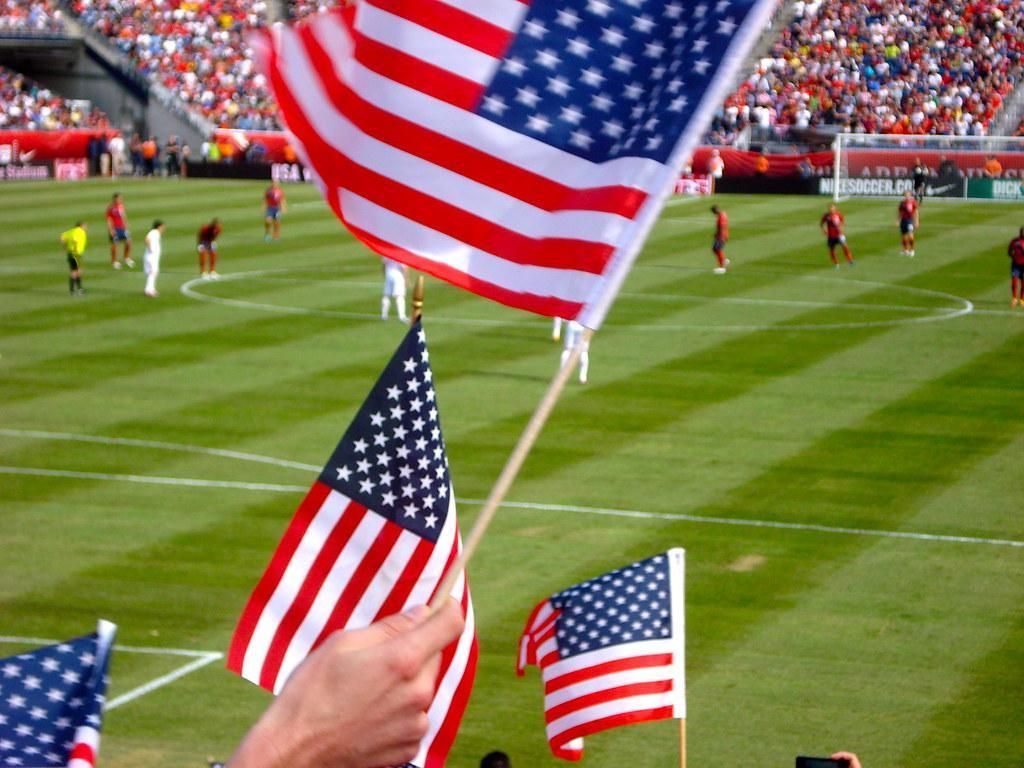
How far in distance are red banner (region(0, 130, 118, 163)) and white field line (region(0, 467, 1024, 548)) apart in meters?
51.8

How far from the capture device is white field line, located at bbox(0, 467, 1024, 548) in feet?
68.3

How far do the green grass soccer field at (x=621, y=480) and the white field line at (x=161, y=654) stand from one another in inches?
1.9

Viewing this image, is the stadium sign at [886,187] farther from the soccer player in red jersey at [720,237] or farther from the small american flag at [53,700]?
the small american flag at [53,700]

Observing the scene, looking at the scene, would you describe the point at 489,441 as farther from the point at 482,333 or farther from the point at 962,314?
the point at 962,314

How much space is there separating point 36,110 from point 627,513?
6291cm

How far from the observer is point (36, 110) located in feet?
258

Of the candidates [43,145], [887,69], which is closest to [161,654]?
[43,145]

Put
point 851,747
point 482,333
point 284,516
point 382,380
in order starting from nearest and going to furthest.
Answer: point 382,380 → point 851,747 → point 284,516 → point 482,333

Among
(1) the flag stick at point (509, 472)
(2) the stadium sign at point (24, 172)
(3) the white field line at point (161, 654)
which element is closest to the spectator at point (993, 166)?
(2) the stadium sign at point (24, 172)

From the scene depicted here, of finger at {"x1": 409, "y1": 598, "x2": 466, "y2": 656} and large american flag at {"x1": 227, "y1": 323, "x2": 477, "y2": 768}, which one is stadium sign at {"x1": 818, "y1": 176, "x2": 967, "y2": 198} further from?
finger at {"x1": 409, "y1": 598, "x2": 466, "y2": 656}

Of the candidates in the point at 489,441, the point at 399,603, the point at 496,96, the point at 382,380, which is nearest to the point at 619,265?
the point at 496,96

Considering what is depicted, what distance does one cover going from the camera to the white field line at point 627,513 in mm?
20828

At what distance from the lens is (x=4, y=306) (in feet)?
126

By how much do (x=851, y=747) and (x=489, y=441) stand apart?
38.1 feet
